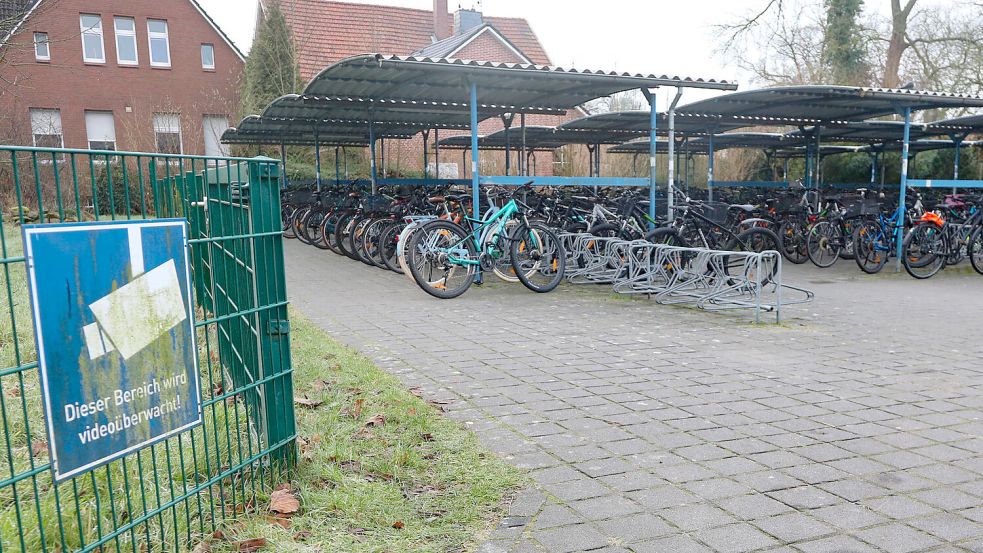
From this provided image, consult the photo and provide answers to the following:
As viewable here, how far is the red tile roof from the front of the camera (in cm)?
2778

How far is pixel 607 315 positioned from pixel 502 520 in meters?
4.48

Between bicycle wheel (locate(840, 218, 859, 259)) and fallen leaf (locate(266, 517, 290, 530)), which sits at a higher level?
bicycle wheel (locate(840, 218, 859, 259))

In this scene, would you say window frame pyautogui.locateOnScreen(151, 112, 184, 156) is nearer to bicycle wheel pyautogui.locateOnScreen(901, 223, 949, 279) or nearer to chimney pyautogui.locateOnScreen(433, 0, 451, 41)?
chimney pyautogui.locateOnScreen(433, 0, 451, 41)

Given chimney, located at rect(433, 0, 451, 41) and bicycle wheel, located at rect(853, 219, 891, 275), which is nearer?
bicycle wheel, located at rect(853, 219, 891, 275)

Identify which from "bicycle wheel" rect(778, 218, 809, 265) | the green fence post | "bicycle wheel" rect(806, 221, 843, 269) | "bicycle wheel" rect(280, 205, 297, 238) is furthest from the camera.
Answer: "bicycle wheel" rect(280, 205, 297, 238)

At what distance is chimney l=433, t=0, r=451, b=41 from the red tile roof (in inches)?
12.4

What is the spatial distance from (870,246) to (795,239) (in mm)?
1368

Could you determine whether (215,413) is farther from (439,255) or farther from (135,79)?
(135,79)

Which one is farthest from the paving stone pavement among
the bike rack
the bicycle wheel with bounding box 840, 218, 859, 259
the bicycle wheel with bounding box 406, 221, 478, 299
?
the bicycle wheel with bounding box 840, 218, 859, 259

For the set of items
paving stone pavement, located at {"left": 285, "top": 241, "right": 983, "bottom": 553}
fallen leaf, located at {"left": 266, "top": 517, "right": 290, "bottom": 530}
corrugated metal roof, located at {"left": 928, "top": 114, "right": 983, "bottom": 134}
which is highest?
corrugated metal roof, located at {"left": 928, "top": 114, "right": 983, "bottom": 134}

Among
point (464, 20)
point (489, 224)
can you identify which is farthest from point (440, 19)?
point (489, 224)

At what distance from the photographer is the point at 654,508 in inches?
Result: 114

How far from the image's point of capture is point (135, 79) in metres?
25.4

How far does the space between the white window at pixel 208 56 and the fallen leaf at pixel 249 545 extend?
2731 centimetres
